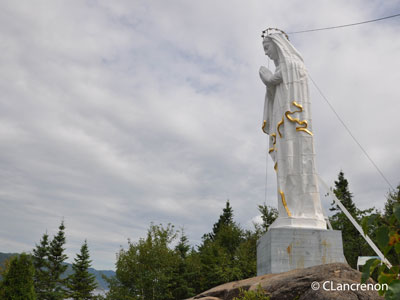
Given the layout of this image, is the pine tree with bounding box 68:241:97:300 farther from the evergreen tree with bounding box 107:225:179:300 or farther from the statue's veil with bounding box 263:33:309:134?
the statue's veil with bounding box 263:33:309:134

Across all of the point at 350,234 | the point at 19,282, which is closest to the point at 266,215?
the point at 350,234

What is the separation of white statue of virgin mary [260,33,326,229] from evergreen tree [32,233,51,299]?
22.8 metres

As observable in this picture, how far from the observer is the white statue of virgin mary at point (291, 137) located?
1071cm

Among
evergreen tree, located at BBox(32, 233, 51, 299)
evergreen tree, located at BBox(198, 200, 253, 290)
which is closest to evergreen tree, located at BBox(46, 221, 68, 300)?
evergreen tree, located at BBox(32, 233, 51, 299)

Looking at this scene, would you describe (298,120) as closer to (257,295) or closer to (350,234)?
(257,295)

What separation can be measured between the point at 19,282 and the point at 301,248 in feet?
34.7

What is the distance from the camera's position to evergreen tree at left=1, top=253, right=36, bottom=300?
42.8ft

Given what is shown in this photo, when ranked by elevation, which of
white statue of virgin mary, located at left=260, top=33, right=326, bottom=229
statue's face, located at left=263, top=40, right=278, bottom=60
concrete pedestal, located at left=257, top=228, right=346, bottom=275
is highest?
statue's face, located at left=263, top=40, right=278, bottom=60

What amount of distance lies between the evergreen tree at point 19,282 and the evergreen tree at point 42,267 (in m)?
14.6

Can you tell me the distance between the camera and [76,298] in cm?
2741

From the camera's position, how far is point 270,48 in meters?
12.6

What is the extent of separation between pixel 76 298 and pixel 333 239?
23.8m

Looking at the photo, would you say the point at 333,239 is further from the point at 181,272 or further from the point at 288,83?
the point at 181,272

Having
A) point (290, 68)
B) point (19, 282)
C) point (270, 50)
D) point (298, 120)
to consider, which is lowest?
point (19, 282)
